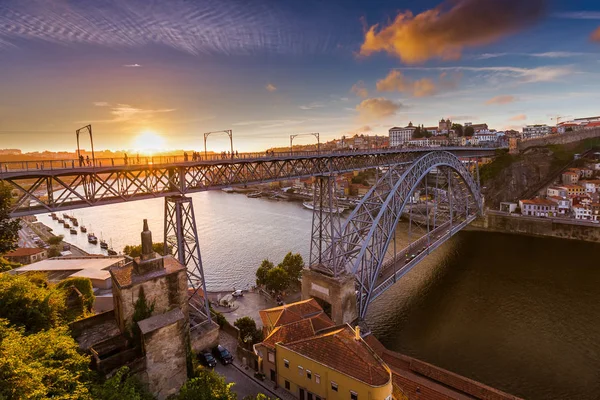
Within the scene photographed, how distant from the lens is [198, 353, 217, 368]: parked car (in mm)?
12406

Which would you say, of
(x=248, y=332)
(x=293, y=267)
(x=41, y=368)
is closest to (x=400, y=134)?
(x=293, y=267)

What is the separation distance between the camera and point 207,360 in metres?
12.4

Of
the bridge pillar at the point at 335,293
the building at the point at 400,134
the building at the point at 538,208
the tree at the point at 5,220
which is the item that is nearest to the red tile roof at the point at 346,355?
the bridge pillar at the point at 335,293

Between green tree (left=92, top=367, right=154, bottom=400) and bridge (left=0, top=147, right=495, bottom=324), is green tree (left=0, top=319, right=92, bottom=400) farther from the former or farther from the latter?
bridge (left=0, top=147, right=495, bottom=324)

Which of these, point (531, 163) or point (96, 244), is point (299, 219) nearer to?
point (96, 244)

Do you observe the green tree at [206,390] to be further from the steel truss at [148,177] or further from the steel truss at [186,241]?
the steel truss at [148,177]

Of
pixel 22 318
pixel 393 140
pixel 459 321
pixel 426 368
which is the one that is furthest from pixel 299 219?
pixel 393 140

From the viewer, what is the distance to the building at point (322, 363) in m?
9.98

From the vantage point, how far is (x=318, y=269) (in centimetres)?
1731

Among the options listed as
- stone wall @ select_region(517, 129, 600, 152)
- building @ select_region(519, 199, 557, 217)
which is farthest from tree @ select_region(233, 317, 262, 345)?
stone wall @ select_region(517, 129, 600, 152)

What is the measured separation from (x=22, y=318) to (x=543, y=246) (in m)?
39.3

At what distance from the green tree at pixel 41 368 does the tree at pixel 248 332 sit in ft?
27.9

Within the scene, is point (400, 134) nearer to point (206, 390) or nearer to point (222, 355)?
point (222, 355)

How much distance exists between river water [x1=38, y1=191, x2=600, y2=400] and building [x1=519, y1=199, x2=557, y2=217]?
15.6 ft
